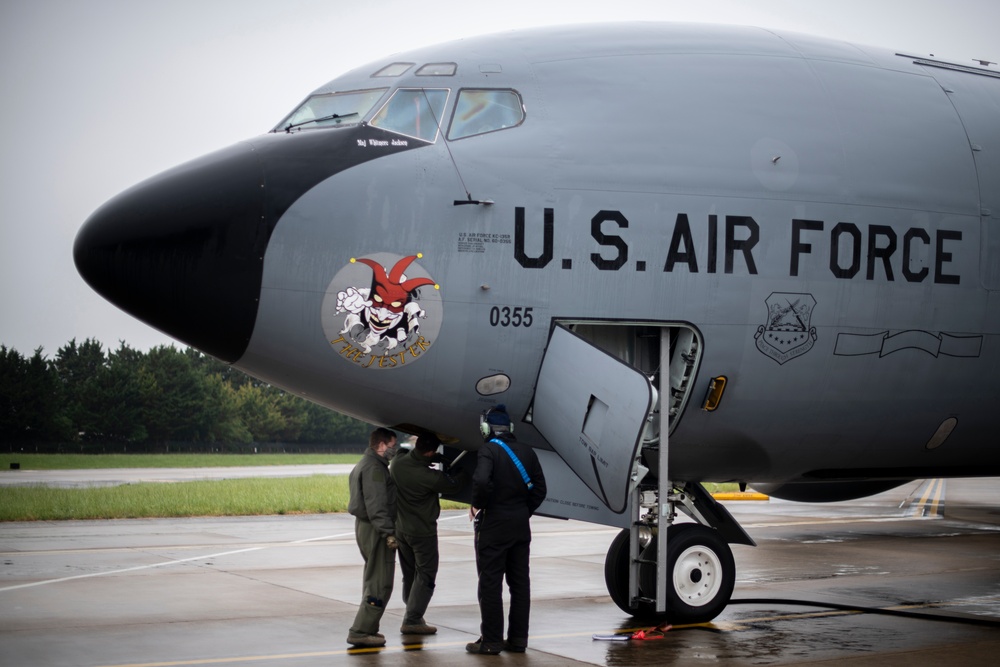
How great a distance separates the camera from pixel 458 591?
13070 mm

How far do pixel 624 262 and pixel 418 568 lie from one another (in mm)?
3293

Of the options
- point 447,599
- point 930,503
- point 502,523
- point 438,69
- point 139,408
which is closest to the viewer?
point 502,523

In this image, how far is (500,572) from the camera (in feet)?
29.6

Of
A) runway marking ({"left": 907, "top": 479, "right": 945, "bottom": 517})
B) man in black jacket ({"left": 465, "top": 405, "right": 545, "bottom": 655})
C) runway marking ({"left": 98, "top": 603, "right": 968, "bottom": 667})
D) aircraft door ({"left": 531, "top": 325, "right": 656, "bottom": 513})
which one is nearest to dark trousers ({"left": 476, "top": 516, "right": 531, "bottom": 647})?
man in black jacket ({"left": 465, "top": 405, "right": 545, "bottom": 655})

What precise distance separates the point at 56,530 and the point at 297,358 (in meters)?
12.4

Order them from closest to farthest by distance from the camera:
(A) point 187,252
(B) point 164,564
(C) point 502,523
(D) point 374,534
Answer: (A) point 187,252 < (C) point 502,523 < (D) point 374,534 < (B) point 164,564

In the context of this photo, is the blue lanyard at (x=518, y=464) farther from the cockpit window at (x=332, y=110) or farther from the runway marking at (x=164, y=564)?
the runway marking at (x=164, y=564)

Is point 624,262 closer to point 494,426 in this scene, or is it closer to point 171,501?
point 494,426

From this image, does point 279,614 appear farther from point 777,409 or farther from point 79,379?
Result: point 79,379

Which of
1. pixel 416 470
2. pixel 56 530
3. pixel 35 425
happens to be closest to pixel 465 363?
pixel 416 470

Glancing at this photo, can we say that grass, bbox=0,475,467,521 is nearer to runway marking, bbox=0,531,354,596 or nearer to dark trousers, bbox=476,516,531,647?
runway marking, bbox=0,531,354,596

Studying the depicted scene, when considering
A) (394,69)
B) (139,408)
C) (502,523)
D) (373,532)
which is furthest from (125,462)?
(502,523)

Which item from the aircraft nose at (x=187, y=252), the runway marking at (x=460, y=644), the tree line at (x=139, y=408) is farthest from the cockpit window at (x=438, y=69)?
the tree line at (x=139, y=408)

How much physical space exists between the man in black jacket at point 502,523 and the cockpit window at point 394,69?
331 cm
